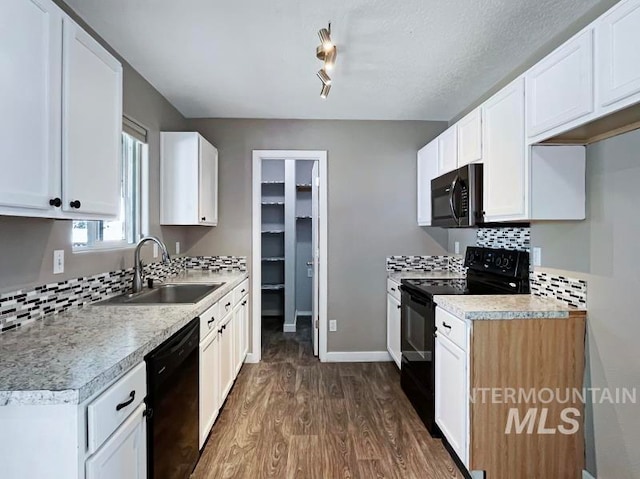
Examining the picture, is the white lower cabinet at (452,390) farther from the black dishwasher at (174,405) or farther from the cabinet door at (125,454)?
the cabinet door at (125,454)

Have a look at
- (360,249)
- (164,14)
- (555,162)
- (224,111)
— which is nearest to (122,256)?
(164,14)

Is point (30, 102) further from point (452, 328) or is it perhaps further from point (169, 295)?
point (452, 328)

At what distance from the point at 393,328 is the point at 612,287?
1.90 m

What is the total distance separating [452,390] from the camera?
2012mm

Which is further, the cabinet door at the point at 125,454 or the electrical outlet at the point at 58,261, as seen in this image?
the electrical outlet at the point at 58,261

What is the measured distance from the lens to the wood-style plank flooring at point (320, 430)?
201cm

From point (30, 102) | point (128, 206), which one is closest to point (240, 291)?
point (128, 206)

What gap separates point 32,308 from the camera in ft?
5.14

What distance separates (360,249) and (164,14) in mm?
2496

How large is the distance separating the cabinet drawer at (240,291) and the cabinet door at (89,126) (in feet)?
4.47

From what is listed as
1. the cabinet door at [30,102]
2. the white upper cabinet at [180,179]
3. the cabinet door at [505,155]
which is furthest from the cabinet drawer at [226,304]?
the cabinet door at [505,155]

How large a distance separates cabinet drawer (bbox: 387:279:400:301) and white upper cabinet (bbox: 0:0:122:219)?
7.70 feet

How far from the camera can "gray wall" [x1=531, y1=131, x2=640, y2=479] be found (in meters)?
1.60

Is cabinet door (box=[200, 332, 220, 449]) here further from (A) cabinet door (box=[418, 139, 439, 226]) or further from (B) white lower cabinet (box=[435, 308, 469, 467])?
(A) cabinet door (box=[418, 139, 439, 226])
